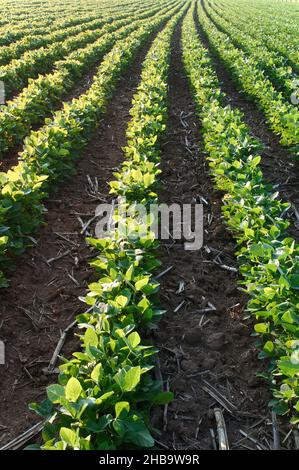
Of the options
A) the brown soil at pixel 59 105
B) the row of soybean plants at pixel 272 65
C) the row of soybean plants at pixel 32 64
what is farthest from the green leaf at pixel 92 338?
the row of soybean plants at pixel 272 65

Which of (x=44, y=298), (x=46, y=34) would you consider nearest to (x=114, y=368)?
(x=44, y=298)

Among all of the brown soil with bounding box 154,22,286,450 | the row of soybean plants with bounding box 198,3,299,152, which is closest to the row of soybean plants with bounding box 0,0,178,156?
the brown soil with bounding box 154,22,286,450

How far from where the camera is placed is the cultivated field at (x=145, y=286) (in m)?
2.72

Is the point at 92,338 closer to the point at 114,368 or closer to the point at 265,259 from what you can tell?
the point at 114,368

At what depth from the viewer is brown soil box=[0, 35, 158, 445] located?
10.3ft

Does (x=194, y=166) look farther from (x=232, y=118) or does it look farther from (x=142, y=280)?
(x=142, y=280)

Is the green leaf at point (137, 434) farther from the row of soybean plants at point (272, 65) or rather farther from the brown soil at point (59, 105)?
the row of soybean plants at point (272, 65)

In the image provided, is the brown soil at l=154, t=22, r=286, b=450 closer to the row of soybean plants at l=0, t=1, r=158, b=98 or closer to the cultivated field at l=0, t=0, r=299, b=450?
the cultivated field at l=0, t=0, r=299, b=450

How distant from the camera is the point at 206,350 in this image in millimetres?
3564

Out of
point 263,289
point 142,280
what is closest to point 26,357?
point 142,280

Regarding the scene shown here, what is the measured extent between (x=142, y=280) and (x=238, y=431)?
1.18 meters

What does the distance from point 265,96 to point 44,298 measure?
22.1 feet

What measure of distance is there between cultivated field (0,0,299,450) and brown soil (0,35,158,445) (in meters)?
0.01

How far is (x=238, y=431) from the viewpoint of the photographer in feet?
9.56
